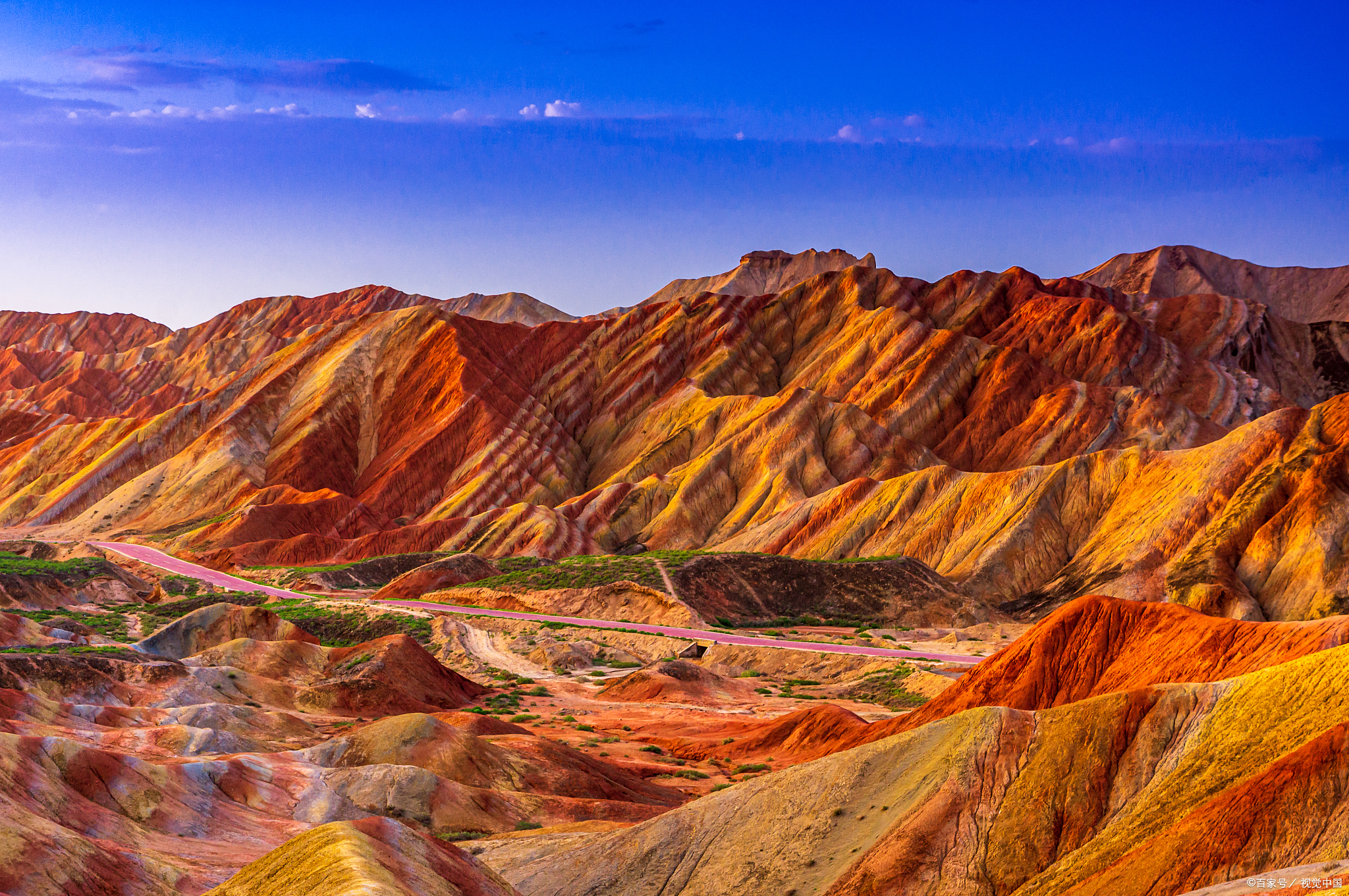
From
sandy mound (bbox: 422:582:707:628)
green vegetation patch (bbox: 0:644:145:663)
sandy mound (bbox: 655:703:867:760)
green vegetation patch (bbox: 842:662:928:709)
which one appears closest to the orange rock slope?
green vegetation patch (bbox: 842:662:928:709)

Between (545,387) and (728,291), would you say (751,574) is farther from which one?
(728,291)

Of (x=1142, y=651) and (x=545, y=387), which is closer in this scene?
(x=1142, y=651)

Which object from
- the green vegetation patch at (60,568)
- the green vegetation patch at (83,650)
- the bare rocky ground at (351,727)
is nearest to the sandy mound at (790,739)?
the bare rocky ground at (351,727)

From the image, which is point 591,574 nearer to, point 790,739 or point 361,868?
point 790,739

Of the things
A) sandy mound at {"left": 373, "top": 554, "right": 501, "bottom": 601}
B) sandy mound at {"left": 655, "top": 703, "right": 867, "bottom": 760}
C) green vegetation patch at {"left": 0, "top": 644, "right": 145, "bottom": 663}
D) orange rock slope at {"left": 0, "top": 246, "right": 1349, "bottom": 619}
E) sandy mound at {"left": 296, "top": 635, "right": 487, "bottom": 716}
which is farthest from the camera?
sandy mound at {"left": 373, "top": 554, "right": 501, "bottom": 601}

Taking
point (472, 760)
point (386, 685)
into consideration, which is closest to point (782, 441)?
point (386, 685)

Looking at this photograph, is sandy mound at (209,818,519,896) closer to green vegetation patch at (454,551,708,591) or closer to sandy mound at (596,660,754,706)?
sandy mound at (596,660,754,706)

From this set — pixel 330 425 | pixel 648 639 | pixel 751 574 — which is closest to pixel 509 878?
pixel 648 639
